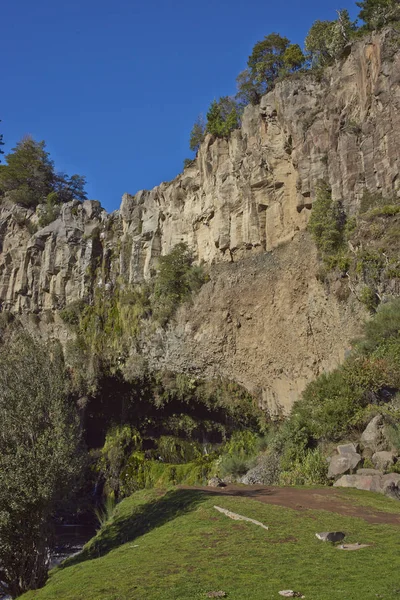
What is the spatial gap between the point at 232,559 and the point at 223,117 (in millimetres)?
32236

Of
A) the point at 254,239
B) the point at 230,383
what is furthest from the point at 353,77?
the point at 230,383

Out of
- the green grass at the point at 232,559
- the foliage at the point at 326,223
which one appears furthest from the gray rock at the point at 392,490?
the foliage at the point at 326,223

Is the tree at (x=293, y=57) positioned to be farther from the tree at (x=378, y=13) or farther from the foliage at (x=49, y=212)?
the foliage at (x=49, y=212)

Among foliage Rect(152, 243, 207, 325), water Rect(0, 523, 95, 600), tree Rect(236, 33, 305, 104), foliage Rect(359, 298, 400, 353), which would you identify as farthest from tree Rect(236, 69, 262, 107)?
water Rect(0, 523, 95, 600)

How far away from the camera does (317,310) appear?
25844mm

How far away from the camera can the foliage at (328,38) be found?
1237 inches

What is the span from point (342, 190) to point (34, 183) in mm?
36216

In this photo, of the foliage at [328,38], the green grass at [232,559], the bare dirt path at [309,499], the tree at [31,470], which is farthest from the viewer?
the foliage at [328,38]

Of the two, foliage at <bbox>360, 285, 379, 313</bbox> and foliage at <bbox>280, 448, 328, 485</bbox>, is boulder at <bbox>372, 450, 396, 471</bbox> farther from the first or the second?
foliage at <bbox>360, 285, 379, 313</bbox>

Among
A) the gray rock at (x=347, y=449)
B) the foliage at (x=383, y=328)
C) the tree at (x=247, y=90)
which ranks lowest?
the gray rock at (x=347, y=449)

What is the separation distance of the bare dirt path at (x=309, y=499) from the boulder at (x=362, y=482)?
2.37ft

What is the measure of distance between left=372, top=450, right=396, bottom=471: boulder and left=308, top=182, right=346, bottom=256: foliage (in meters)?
11.7

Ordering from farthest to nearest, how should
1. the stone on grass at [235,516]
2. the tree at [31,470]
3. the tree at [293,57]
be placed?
the tree at [293,57], the tree at [31,470], the stone on grass at [235,516]

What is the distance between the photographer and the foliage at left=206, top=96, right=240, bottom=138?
112ft
